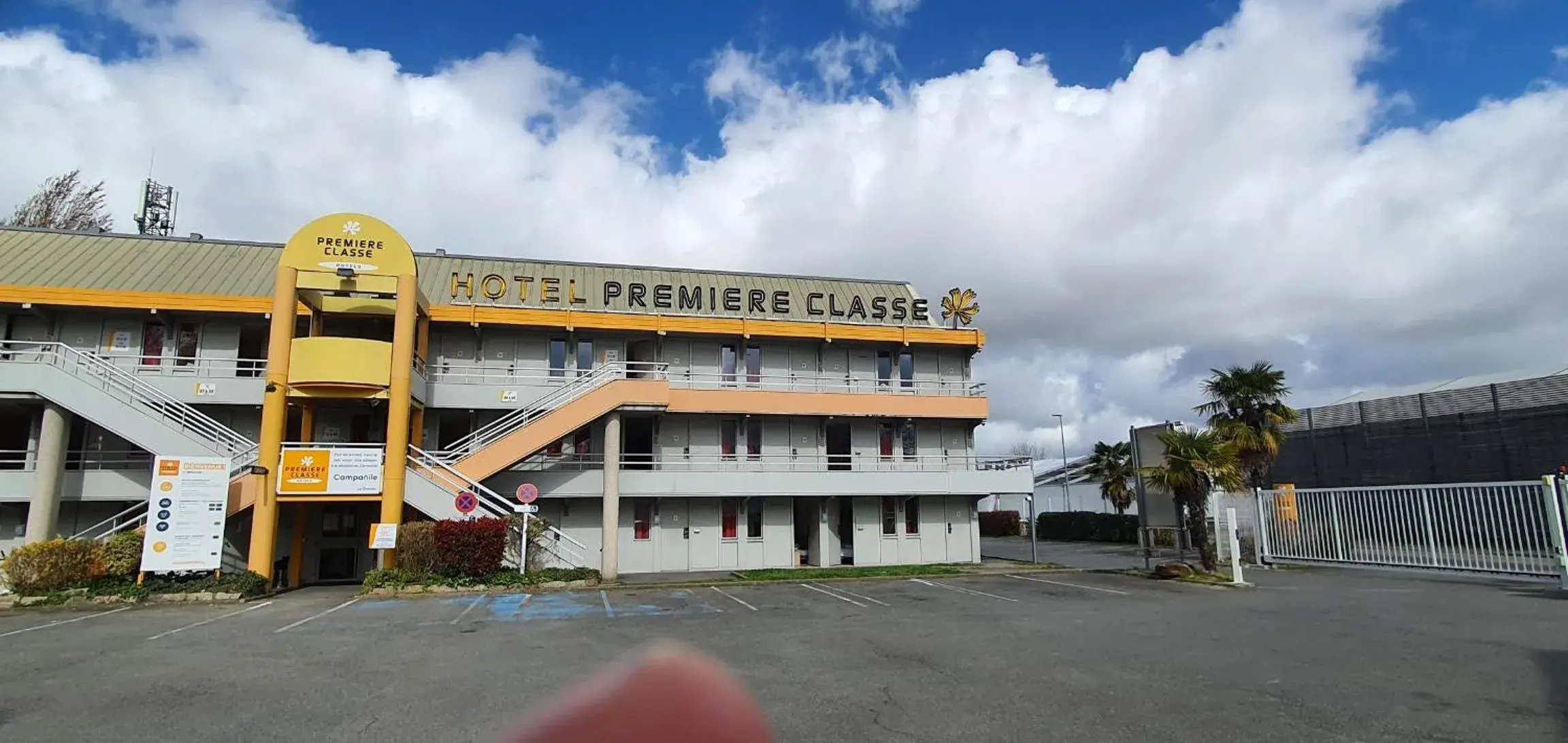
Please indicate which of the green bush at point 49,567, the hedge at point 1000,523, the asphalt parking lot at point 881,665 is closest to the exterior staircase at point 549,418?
the asphalt parking lot at point 881,665

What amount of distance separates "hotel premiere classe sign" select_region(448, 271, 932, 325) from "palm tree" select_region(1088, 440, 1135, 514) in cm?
1968

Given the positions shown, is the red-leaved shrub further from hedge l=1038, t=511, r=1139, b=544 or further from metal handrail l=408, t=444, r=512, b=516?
hedge l=1038, t=511, r=1139, b=544

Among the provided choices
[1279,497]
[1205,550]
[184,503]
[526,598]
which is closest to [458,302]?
[184,503]

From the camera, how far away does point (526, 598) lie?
762 inches

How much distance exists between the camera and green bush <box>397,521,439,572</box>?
20.7m

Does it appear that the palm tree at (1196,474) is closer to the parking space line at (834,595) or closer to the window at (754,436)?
the parking space line at (834,595)

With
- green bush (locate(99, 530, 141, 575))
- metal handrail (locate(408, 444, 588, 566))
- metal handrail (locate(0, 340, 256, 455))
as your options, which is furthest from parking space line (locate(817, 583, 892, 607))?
green bush (locate(99, 530, 141, 575))

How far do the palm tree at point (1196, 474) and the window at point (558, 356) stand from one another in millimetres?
19016

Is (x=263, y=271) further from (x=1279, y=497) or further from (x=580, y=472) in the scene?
(x=1279, y=497)

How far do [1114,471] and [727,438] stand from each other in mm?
28262

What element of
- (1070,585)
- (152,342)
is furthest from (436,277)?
(1070,585)

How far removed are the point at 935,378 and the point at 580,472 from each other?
45.5ft

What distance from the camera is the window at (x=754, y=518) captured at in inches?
1093

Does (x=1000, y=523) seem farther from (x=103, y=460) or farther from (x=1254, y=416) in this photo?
(x=103, y=460)
